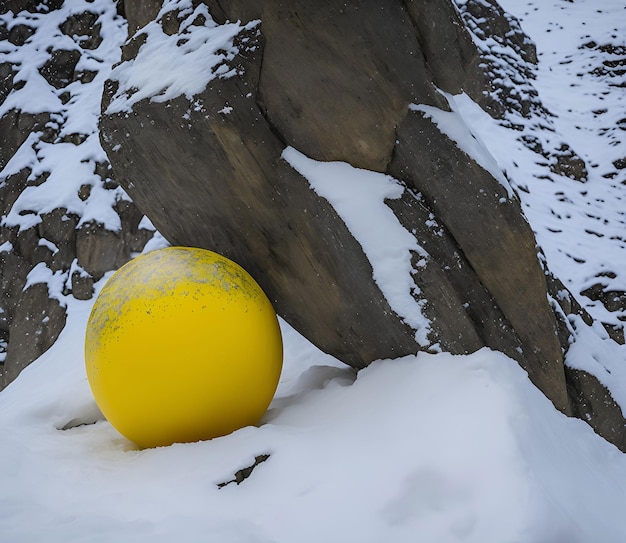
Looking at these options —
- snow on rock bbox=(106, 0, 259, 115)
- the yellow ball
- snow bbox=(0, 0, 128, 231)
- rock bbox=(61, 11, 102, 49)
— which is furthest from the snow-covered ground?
rock bbox=(61, 11, 102, 49)

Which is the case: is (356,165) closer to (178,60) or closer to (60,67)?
(178,60)

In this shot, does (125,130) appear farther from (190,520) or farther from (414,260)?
(190,520)

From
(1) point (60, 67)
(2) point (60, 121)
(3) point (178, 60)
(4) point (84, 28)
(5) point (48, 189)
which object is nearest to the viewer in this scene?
(3) point (178, 60)

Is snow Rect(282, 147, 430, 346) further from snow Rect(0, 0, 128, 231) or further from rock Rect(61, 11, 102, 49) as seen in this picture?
rock Rect(61, 11, 102, 49)

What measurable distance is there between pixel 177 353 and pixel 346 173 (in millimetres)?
1298

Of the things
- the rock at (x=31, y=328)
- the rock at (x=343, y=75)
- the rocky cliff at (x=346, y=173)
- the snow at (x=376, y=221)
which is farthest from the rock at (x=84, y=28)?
the snow at (x=376, y=221)

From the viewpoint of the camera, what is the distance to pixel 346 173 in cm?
305

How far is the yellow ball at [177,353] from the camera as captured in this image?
2402 millimetres

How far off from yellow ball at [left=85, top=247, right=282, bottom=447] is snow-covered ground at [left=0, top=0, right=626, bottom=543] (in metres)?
0.15

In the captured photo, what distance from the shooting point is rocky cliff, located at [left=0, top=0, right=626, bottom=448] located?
9.71 ft

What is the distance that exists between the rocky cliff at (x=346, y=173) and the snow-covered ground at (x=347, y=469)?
18cm

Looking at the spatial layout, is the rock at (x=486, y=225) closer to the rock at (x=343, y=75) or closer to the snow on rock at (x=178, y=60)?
the rock at (x=343, y=75)

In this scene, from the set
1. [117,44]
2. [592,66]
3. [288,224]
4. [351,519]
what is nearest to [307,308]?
[288,224]

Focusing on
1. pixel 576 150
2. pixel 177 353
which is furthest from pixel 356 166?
pixel 576 150
